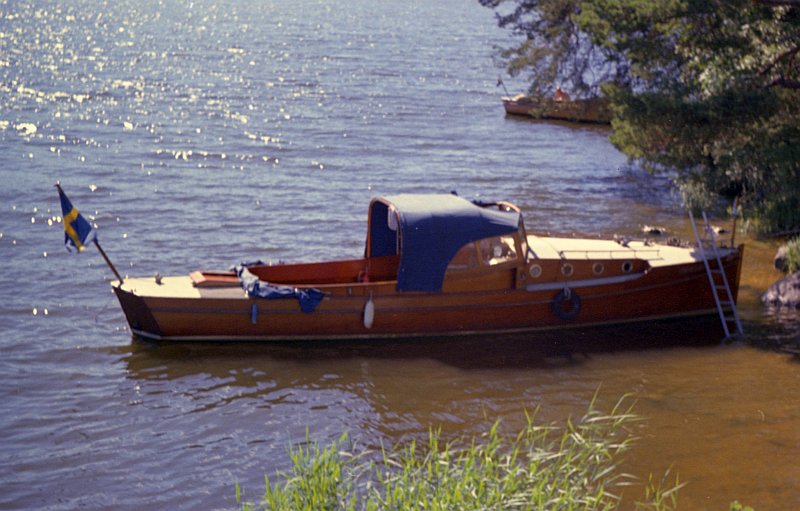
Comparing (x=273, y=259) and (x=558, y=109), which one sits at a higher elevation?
(x=558, y=109)

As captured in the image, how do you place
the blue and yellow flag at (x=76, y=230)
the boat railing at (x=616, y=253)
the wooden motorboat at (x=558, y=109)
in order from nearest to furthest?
1. the blue and yellow flag at (x=76, y=230)
2. the boat railing at (x=616, y=253)
3. the wooden motorboat at (x=558, y=109)

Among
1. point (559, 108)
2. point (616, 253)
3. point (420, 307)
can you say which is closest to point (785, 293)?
point (616, 253)

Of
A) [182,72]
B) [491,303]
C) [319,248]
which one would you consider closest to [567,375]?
[491,303]

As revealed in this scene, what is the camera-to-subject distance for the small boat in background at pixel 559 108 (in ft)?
129

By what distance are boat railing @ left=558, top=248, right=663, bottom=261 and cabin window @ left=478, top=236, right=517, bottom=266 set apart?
0.98 m

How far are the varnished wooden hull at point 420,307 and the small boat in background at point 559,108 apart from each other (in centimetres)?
1937

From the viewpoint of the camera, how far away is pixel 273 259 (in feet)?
78.5

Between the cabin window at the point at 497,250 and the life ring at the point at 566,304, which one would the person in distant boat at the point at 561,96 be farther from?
the cabin window at the point at 497,250

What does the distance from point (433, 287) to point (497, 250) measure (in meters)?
1.37

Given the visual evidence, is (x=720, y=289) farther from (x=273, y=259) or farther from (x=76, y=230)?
(x=76, y=230)

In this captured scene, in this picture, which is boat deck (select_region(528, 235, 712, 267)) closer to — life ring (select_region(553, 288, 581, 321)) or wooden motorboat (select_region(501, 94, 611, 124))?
life ring (select_region(553, 288, 581, 321))

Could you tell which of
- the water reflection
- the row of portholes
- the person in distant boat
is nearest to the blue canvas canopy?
the row of portholes

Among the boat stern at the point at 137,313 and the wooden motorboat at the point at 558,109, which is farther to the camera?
the wooden motorboat at the point at 558,109

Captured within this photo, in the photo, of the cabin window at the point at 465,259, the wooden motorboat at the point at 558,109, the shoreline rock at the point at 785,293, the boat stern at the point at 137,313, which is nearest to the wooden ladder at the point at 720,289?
the shoreline rock at the point at 785,293
